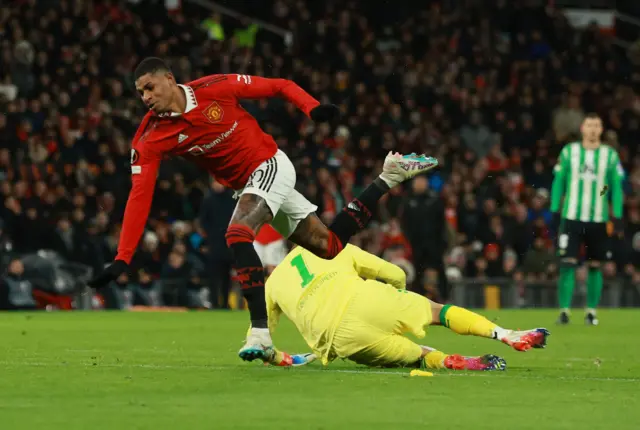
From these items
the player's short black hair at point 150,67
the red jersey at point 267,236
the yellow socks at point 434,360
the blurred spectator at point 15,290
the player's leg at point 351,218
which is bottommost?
the blurred spectator at point 15,290

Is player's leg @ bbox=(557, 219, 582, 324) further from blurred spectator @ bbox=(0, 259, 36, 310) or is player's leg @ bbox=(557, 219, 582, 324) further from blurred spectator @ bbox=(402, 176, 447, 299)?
blurred spectator @ bbox=(0, 259, 36, 310)

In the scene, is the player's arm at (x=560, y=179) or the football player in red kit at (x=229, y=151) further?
the player's arm at (x=560, y=179)

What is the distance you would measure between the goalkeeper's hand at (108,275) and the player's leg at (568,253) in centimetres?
785

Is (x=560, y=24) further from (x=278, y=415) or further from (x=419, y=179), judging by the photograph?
(x=278, y=415)

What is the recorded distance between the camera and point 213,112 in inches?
371

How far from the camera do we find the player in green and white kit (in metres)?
15.9

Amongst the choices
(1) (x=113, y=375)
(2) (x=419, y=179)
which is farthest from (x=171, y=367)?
(2) (x=419, y=179)

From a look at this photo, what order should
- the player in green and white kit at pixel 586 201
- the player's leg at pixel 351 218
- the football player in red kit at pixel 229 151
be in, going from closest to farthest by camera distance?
the football player in red kit at pixel 229 151, the player's leg at pixel 351 218, the player in green and white kit at pixel 586 201

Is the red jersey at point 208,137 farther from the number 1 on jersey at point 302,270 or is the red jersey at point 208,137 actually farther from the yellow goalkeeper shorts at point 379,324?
the yellow goalkeeper shorts at point 379,324

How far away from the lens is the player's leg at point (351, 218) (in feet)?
31.3

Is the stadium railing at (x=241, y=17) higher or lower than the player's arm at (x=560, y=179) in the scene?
higher

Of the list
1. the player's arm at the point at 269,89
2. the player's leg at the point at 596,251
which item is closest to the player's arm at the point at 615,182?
the player's leg at the point at 596,251

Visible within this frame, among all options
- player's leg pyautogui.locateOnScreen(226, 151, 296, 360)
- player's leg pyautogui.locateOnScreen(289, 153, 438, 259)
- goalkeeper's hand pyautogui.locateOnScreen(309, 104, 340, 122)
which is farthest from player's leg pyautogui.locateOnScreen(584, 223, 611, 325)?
goalkeeper's hand pyautogui.locateOnScreen(309, 104, 340, 122)

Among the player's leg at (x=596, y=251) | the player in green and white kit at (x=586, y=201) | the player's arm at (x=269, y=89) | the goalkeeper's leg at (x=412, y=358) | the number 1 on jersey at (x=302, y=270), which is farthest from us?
the player's leg at (x=596, y=251)
